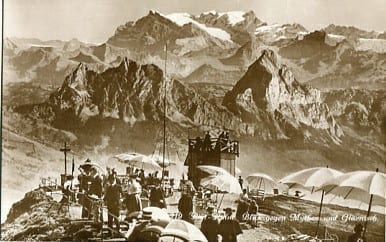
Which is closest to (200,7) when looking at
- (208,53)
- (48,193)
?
(208,53)

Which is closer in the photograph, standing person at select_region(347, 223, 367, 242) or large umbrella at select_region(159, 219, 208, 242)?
large umbrella at select_region(159, 219, 208, 242)

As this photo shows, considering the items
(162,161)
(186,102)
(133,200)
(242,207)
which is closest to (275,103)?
(186,102)

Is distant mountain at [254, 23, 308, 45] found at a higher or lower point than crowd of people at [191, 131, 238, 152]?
higher

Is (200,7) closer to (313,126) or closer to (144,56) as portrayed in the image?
(144,56)

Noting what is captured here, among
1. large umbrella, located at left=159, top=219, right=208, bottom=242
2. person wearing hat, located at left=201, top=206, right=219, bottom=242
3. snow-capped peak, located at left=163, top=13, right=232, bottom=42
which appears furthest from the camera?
snow-capped peak, located at left=163, top=13, right=232, bottom=42

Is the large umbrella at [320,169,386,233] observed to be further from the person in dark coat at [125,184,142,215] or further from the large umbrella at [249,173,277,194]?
the person in dark coat at [125,184,142,215]

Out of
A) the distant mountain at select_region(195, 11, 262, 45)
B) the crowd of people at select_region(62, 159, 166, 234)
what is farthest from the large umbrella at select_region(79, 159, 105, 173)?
the distant mountain at select_region(195, 11, 262, 45)
